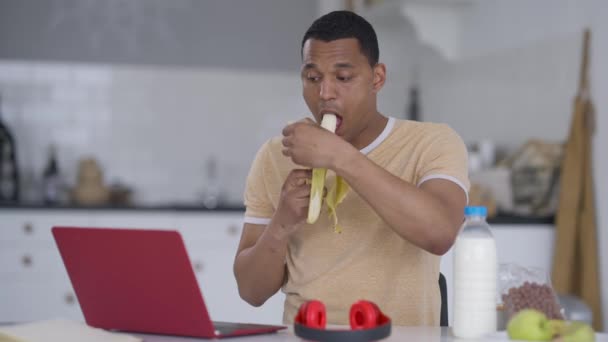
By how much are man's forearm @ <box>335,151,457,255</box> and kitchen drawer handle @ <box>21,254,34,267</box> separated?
8.46 feet

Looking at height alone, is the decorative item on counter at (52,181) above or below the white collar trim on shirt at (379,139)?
below

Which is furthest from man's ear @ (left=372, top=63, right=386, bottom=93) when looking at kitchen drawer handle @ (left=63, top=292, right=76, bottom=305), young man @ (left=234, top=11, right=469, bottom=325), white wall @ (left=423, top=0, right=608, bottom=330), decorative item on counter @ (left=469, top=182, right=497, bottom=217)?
kitchen drawer handle @ (left=63, top=292, right=76, bottom=305)

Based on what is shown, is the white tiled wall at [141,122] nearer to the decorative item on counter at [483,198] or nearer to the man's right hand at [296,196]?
the decorative item on counter at [483,198]

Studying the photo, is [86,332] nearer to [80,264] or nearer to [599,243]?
[80,264]

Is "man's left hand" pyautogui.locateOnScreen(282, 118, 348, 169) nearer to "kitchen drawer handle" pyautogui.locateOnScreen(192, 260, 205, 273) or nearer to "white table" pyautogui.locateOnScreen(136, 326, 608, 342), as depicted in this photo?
"white table" pyautogui.locateOnScreen(136, 326, 608, 342)

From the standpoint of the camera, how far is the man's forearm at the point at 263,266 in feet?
5.16

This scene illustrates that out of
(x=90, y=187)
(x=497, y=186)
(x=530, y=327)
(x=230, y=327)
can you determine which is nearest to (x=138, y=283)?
(x=230, y=327)

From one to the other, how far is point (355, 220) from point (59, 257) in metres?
2.28

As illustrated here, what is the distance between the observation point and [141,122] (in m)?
4.38

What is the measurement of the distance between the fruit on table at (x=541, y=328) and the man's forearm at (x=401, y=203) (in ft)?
0.76

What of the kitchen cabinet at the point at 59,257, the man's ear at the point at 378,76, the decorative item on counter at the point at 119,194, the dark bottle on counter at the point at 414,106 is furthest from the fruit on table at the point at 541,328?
the decorative item on counter at the point at 119,194

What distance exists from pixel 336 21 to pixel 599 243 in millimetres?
1608

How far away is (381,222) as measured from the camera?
5.44 ft

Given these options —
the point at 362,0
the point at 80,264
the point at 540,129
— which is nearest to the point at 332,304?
the point at 80,264
